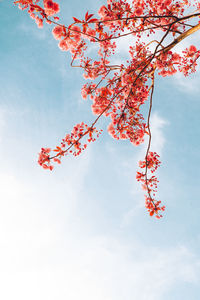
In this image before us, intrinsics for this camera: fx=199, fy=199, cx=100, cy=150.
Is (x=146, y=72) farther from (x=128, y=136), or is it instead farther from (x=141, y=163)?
(x=141, y=163)

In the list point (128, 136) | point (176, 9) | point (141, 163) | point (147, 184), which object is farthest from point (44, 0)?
point (147, 184)

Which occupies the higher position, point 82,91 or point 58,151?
point 82,91

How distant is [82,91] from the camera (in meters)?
6.61

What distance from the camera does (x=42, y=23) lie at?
444 cm

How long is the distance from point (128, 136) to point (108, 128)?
2.32 ft

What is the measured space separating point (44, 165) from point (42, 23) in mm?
3308

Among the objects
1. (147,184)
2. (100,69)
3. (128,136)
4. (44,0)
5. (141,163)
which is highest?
(100,69)

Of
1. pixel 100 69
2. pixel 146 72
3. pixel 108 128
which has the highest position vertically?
pixel 100 69

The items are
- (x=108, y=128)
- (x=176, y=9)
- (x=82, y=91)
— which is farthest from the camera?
(x=82, y=91)

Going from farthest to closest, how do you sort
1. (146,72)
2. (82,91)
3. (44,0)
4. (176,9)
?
(82,91)
(146,72)
(176,9)
(44,0)

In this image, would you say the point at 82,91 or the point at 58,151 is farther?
the point at 82,91

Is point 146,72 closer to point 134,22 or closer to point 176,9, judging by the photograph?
point 134,22

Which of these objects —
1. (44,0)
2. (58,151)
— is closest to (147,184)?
(58,151)

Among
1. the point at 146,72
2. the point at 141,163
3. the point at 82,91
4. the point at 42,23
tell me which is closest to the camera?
the point at 42,23
